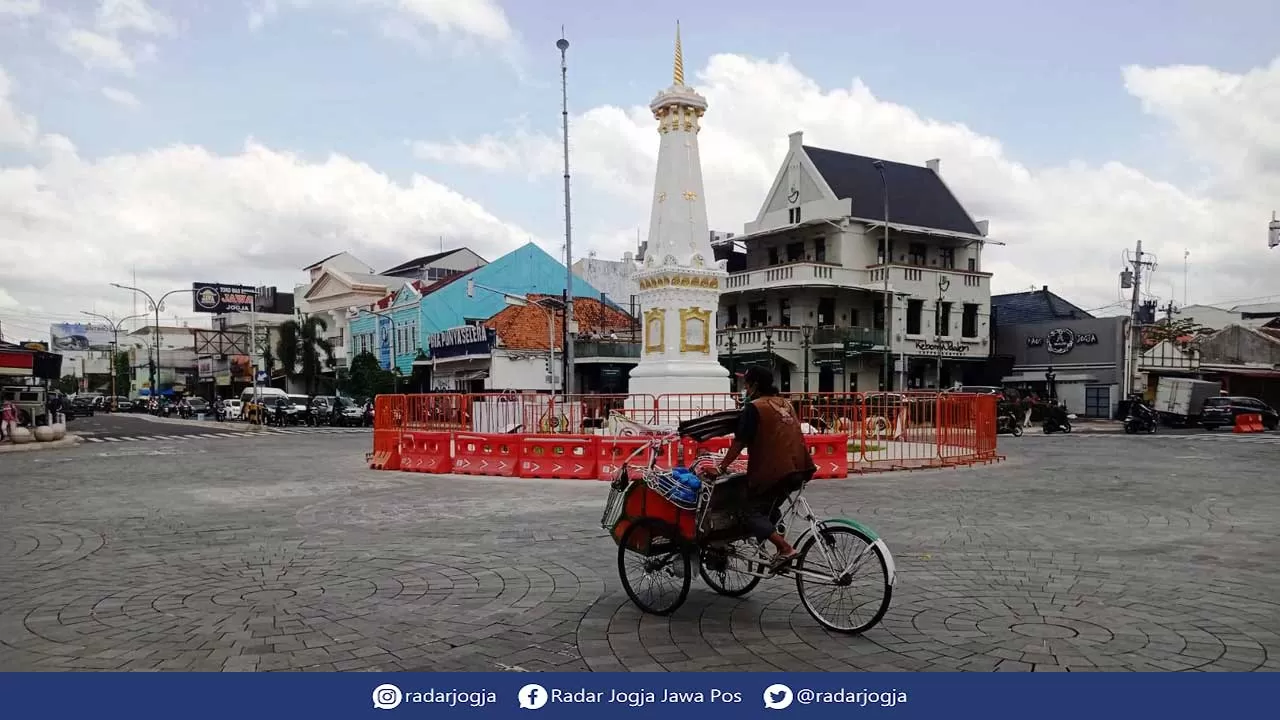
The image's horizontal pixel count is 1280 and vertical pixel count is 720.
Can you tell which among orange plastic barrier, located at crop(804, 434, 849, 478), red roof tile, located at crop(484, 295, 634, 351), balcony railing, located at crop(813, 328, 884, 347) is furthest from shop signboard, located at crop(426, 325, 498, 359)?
orange plastic barrier, located at crop(804, 434, 849, 478)

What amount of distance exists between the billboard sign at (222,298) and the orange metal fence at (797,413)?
6674 centimetres

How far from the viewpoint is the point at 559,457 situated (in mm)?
14938

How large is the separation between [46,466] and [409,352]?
31.0 meters

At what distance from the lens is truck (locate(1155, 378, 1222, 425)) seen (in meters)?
33.8

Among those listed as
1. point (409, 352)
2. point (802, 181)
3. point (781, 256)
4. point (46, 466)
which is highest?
point (802, 181)

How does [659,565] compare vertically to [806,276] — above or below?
below

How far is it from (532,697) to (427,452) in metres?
12.9

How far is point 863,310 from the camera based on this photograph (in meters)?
41.5

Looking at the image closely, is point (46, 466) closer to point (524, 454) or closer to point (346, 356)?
point (524, 454)

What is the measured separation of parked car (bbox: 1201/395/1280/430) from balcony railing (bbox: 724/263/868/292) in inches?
584

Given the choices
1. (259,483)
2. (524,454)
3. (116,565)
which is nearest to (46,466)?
(259,483)

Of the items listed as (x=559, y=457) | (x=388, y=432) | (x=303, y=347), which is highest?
(x=303, y=347)

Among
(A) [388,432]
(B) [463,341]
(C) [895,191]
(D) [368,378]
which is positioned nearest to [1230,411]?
(C) [895,191]

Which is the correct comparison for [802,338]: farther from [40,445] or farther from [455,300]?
[40,445]
